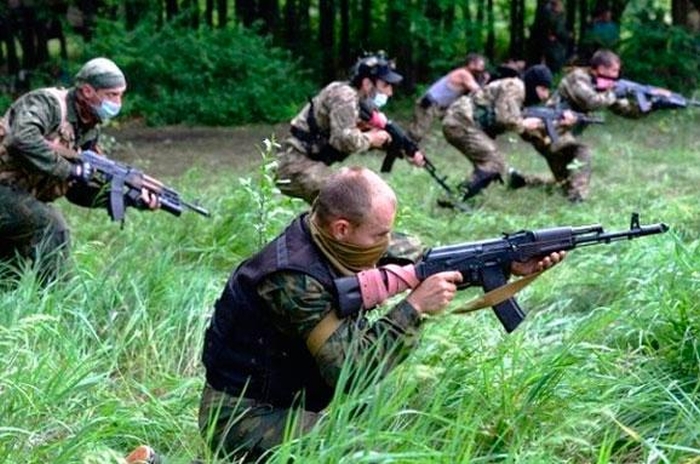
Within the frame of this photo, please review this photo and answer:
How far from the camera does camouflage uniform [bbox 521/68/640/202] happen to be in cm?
1015

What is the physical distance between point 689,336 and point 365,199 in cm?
130

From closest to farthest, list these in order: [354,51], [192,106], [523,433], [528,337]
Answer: [523,433]
[528,337]
[192,106]
[354,51]

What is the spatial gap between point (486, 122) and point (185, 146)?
5228 millimetres

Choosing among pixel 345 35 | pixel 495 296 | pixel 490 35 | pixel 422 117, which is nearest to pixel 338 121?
pixel 495 296

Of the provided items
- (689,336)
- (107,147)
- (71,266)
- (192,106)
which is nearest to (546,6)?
(192,106)

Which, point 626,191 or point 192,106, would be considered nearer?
point 626,191

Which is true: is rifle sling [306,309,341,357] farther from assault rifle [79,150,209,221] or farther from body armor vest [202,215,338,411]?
assault rifle [79,150,209,221]

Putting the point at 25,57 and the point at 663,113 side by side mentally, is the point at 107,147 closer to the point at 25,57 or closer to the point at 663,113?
the point at 25,57

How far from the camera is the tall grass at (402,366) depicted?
3.19 meters

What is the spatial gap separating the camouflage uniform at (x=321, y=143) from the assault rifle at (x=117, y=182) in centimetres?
126

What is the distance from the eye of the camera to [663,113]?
50.5 feet

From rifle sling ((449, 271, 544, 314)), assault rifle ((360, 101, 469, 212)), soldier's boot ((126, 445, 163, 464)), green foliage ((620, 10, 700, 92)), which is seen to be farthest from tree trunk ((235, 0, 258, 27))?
soldier's boot ((126, 445, 163, 464))

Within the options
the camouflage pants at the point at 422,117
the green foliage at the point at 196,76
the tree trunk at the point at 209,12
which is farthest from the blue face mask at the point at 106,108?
the tree trunk at the point at 209,12

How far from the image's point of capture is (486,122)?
1030 cm
